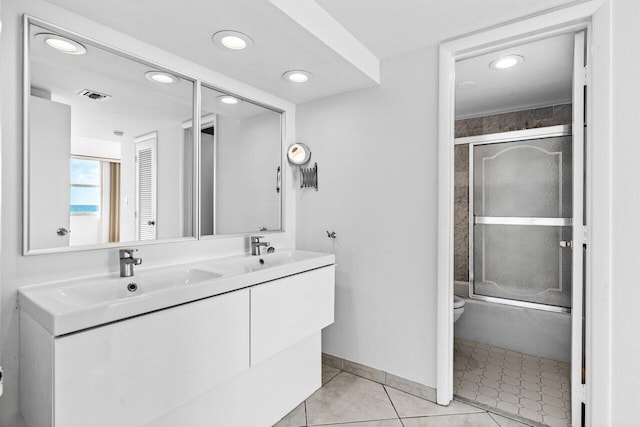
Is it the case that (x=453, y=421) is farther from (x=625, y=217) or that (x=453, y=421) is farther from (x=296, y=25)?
(x=296, y=25)

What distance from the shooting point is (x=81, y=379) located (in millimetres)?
1060

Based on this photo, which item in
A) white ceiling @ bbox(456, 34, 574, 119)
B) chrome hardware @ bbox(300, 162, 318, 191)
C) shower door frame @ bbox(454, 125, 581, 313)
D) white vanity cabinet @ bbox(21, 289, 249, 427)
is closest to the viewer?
white vanity cabinet @ bbox(21, 289, 249, 427)

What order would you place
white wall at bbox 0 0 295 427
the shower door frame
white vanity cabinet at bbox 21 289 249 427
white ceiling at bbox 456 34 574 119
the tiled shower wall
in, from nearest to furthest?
white vanity cabinet at bbox 21 289 249 427, white wall at bbox 0 0 295 427, white ceiling at bbox 456 34 574 119, the shower door frame, the tiled shower wall

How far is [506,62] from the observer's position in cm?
216

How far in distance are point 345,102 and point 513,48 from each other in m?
1.07

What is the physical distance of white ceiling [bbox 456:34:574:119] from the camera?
6.55ft

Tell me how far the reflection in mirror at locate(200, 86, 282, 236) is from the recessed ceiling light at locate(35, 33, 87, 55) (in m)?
0.64

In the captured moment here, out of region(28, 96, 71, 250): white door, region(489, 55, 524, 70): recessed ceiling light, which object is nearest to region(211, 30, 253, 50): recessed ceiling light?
region(28, 96, 71, 250): white door

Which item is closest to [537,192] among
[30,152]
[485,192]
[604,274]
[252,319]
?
[485,192]

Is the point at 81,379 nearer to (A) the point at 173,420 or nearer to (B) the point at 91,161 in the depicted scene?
(A) the point at 173,420

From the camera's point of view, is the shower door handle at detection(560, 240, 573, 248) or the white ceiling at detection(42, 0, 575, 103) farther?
the shower door handle at detection(560, 240, 573, 248)

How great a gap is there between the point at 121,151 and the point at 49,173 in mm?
350

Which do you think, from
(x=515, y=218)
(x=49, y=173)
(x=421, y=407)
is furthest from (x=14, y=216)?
(x=515, y=218)

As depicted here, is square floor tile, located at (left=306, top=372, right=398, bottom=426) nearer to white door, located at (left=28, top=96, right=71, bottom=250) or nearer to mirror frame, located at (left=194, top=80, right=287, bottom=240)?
mirror frame, located at (left=194, top=80, right=287, bottom=240)
